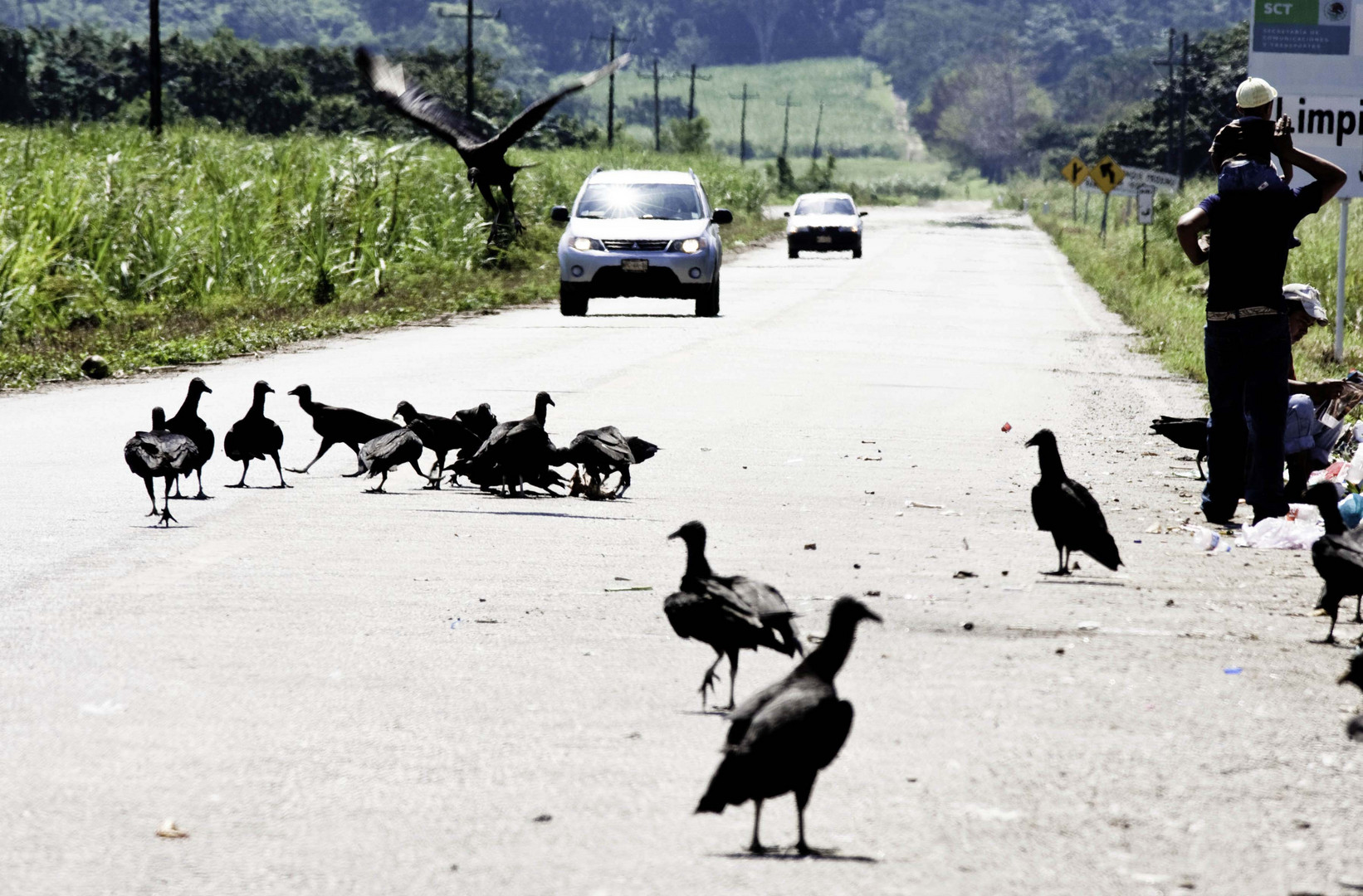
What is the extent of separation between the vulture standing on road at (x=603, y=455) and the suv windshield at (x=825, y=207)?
124 ft

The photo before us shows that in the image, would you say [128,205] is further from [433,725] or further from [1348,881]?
[1348,881]

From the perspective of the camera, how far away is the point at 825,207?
48.2m

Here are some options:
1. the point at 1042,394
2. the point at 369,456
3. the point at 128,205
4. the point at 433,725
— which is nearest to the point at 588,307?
the point at 128,205

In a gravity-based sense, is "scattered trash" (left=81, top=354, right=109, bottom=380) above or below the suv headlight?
below

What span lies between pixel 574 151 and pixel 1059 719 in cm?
4475

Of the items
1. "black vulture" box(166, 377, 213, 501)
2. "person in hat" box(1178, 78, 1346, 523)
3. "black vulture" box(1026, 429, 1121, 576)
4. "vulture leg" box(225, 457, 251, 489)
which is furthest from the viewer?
"vulture leg" box(225, 457, 251, 489)

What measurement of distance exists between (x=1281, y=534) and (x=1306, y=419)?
1.40 m

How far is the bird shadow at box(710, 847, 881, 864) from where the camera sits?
452cm

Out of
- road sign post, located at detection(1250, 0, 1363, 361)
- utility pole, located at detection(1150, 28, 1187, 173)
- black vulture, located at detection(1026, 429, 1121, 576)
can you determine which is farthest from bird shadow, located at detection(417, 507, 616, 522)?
utility pole, located at detection(1150, 28, 1187, 173)

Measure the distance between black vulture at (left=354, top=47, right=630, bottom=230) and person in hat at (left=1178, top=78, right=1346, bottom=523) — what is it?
660cm

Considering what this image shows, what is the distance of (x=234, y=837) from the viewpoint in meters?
4.67

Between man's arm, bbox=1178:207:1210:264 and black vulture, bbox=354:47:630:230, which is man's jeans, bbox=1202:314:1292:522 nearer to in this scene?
man's arm, bbox=1178:207:1210:264

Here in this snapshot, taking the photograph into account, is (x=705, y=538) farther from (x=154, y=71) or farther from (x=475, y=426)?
(x=154, y=71)

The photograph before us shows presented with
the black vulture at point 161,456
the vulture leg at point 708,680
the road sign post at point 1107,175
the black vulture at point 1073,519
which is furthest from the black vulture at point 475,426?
the road sign post at point 1107,175
